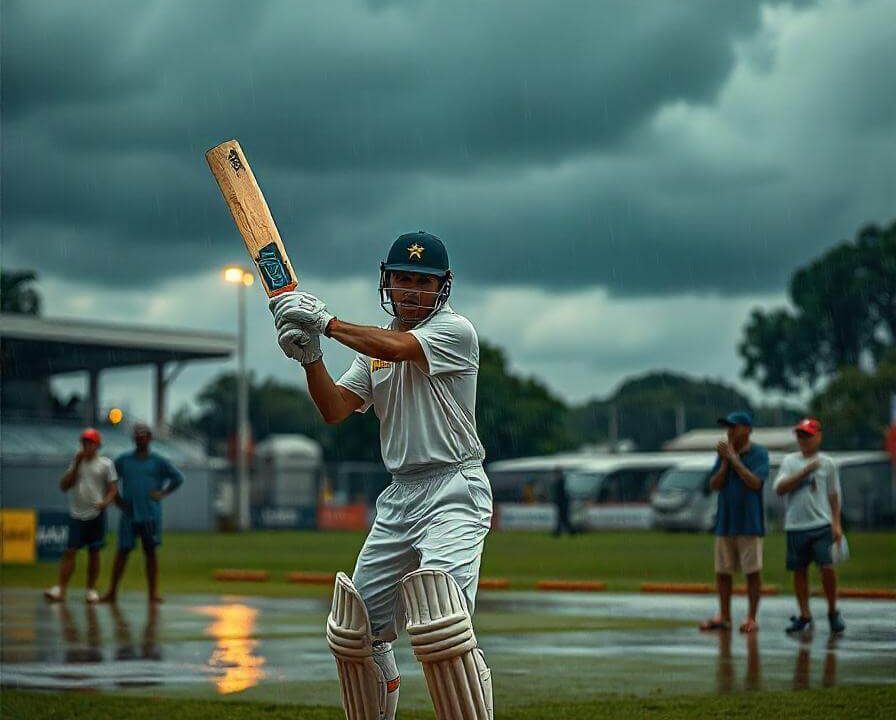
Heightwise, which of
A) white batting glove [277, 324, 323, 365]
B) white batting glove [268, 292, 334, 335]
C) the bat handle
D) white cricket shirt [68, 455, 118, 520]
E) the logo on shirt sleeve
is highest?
the bat handle

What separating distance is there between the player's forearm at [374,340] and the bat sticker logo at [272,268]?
1.22 ft

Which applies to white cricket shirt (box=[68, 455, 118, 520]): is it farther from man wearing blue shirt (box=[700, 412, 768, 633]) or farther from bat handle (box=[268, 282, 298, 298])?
bat handle (box=[268, 282, 298, 298])

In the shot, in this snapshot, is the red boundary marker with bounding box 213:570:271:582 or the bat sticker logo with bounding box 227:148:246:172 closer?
the bat sticker logo with bounding box 227:148:246:172

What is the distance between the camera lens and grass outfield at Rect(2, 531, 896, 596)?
885 inches

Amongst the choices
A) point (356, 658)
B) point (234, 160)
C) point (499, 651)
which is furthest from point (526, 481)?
point (356, 658)

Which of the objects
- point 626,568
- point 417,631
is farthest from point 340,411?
point 626,568

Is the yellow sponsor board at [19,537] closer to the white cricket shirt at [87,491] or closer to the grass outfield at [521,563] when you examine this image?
the grass outfield at [521,563]

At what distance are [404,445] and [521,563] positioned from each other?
22158 mm

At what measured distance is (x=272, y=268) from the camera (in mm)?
6938

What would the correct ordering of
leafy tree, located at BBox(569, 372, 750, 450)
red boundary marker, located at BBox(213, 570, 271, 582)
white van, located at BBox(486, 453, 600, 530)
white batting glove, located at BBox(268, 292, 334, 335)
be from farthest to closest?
leafy tree, located at BBox(569, 372, 750, 450) < white van, located at BBox(486, 453, 600, 530) < red boundary marker, located at BBox(213, 570, 271, 582) < white batting glove, located at BBox(268, 292, 334, 335)

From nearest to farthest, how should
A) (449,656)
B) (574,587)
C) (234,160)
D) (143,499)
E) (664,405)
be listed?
1. (449,656)
2. (234,160)
3. (143,499)
4. (574,587)
5. (664,405)

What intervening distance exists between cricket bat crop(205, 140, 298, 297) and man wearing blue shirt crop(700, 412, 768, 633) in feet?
24.2

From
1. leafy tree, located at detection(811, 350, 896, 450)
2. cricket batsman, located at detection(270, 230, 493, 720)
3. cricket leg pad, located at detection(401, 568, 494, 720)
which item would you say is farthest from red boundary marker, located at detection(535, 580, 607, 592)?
leafy tree, located at detection(811, 350, 896, 450)

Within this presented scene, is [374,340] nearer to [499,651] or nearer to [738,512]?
[499,651]
